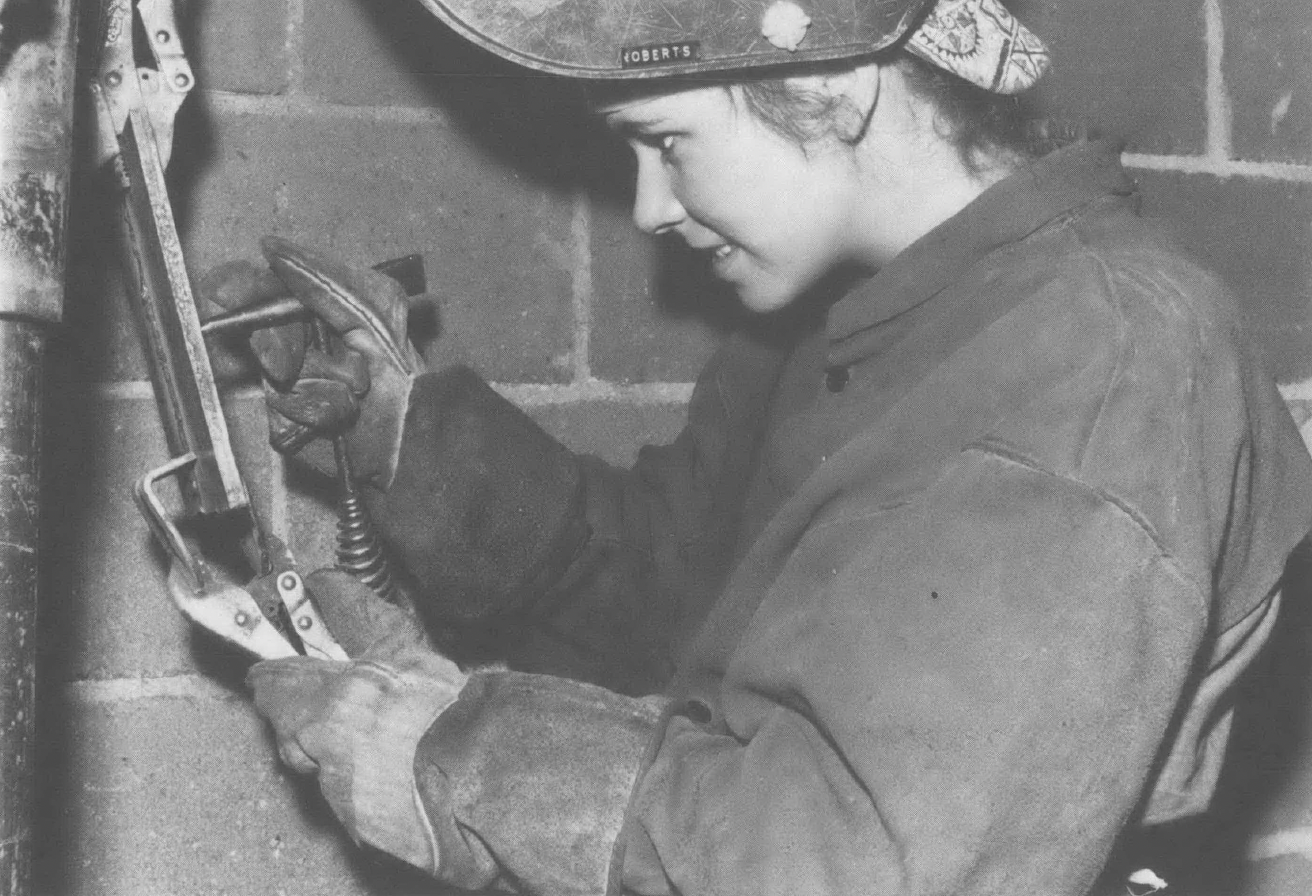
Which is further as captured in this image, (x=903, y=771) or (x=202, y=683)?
(x=202, y=683)

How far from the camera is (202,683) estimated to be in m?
1.47

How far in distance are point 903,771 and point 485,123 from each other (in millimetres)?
896

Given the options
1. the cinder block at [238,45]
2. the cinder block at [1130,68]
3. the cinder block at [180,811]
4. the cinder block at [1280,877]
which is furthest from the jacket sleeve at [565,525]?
the cinder block at [1280,877]

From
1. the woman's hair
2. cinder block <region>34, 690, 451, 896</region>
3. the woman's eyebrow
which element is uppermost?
the woman's hair

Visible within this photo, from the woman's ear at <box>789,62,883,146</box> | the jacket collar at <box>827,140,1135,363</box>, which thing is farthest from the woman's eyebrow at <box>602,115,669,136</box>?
the jacket collar at <box>827,140,1135,363</box>

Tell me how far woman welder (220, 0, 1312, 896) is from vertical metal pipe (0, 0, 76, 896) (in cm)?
24

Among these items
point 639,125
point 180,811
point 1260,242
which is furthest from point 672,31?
point 1260,242

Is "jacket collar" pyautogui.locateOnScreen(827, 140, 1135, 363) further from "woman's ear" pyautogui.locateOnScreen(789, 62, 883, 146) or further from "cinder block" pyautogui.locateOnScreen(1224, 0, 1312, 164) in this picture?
"cinder block" pyautogui.locateOnScreen(1224, 0, 1312, 164)

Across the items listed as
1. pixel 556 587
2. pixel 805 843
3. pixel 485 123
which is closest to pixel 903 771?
pixel 805 843

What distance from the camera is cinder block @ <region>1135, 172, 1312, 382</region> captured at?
1.85 metres

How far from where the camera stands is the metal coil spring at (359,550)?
1.39 meters

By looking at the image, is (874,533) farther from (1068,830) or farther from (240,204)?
(240,204)

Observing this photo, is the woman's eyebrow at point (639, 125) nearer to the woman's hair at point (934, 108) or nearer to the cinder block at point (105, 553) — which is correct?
the woman's hair at point (934, 108)

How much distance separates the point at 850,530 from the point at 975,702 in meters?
0.16
